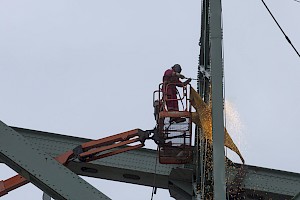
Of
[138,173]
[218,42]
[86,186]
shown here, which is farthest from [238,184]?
[86,186]

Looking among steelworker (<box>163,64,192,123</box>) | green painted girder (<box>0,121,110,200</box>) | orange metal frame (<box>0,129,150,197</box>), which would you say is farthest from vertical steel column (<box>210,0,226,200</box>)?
orange metal frame (<box>0,129,150,197</box>)

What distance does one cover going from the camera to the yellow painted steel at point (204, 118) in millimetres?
13547

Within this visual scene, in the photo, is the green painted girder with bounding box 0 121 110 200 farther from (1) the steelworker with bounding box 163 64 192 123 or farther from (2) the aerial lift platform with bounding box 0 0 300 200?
(1) the steelworker with bounding box 163 64 192 123

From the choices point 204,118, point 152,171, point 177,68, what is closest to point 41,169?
point 204,118

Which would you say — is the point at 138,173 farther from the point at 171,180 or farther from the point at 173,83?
the point at 173,83

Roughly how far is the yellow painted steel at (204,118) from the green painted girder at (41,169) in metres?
4.78

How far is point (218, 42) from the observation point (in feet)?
36.2

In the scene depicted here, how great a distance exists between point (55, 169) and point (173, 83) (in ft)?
16.6

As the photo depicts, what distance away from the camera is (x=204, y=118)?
13.7 metres

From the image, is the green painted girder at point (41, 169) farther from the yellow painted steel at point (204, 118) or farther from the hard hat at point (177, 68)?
the hard hat at point (177, 68)

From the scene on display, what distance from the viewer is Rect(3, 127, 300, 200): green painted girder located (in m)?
15.9

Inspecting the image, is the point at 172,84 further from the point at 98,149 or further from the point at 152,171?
the point at 152,171

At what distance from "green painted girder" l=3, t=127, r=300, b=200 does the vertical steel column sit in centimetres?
545

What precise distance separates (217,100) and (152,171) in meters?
6.01
